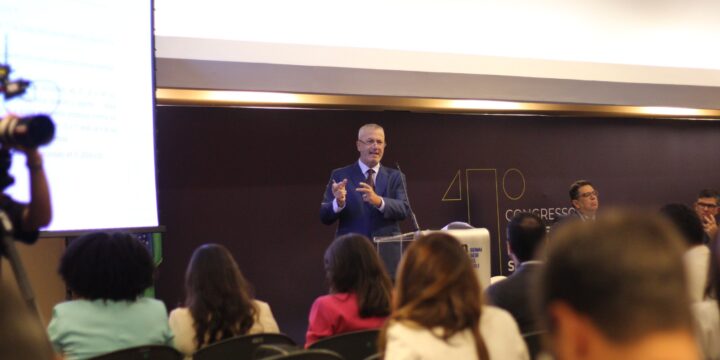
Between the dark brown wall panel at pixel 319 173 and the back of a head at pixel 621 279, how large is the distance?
5.72m

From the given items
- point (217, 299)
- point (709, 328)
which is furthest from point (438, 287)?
point (217, 299)

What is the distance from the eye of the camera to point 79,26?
3.75 metres

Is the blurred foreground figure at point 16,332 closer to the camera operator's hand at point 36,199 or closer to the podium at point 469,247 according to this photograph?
the camera operator's hand at point 36,199

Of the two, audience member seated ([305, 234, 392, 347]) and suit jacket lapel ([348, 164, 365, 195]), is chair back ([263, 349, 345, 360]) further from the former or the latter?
suit jacket lapel ([348, 164, 365, 195])

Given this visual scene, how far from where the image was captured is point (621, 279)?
2.33 feet

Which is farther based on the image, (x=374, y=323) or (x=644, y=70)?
(x=644, y=70)

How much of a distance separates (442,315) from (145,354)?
916 millimetres

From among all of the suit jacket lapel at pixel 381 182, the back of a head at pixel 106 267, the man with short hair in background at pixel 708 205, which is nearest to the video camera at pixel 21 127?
the back of a head at pixel 106 267

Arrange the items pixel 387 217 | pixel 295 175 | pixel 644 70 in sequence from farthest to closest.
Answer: pixel 644 70 < pixel 295 175 < pixel 387 217

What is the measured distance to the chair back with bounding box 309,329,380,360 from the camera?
102 inches

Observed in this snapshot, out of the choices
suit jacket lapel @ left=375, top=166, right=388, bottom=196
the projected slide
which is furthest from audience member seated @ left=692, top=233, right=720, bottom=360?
suit jacket lapel @ left=375, top=166, right=388, bottom=196

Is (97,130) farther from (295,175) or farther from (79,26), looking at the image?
(295,175)

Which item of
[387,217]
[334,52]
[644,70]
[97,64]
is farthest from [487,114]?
[97,64]

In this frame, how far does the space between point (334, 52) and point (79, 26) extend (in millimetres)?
2629
